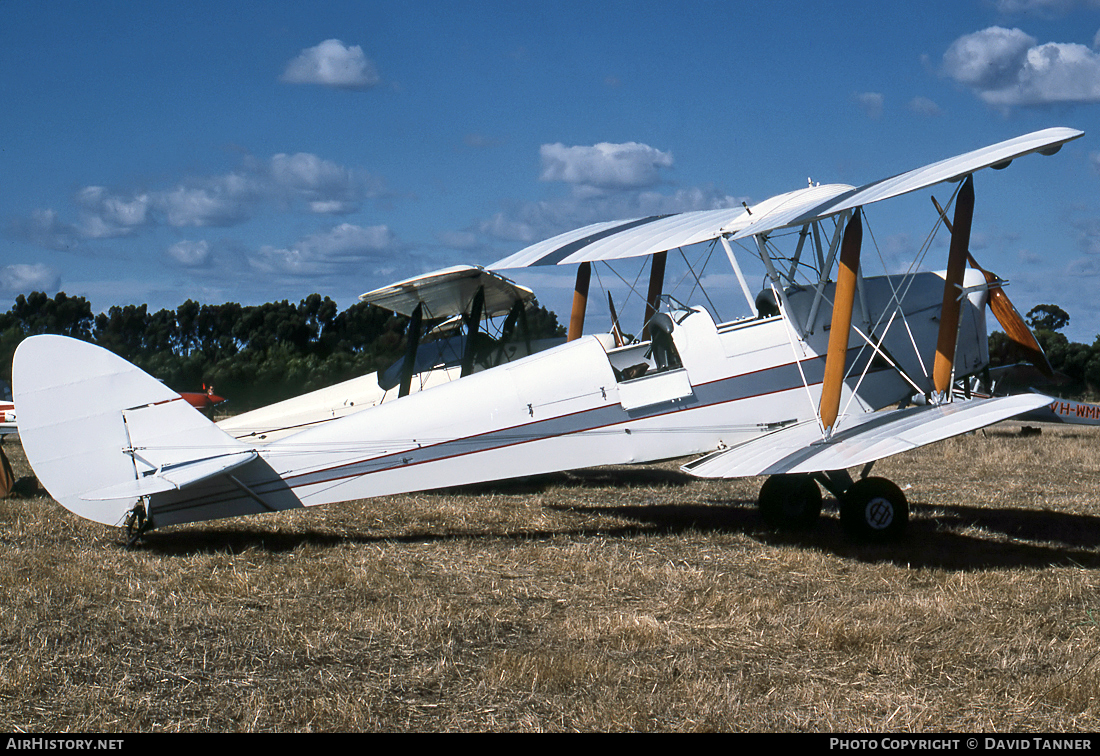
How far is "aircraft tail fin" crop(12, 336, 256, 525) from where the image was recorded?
638 centimetres

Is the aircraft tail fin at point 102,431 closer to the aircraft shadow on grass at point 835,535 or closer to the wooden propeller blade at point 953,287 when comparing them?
the aircraft shadow on grass at point 835,535

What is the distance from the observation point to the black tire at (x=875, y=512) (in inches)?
269

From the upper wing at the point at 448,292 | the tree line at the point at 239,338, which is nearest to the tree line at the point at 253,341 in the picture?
the tree line at the point at 239,338

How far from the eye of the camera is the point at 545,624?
502 cm

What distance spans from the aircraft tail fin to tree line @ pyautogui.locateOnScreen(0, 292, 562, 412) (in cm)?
2676

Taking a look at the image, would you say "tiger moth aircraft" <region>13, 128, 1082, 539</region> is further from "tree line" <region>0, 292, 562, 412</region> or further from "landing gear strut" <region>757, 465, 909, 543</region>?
"tree line" <region>0, 292, 562, 412</region>

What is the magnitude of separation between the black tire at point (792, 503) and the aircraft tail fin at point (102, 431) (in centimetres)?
425

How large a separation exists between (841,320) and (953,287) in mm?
1050

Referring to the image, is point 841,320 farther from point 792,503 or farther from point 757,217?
point 792,503

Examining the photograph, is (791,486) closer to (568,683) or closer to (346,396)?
(568,683)

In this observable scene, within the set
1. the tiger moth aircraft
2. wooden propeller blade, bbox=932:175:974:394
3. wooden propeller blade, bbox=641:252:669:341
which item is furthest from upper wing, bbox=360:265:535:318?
wooden propeller blade, bbox=932:175:974:394

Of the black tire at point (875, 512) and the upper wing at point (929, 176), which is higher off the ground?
the upper wing at point (929, 176)
